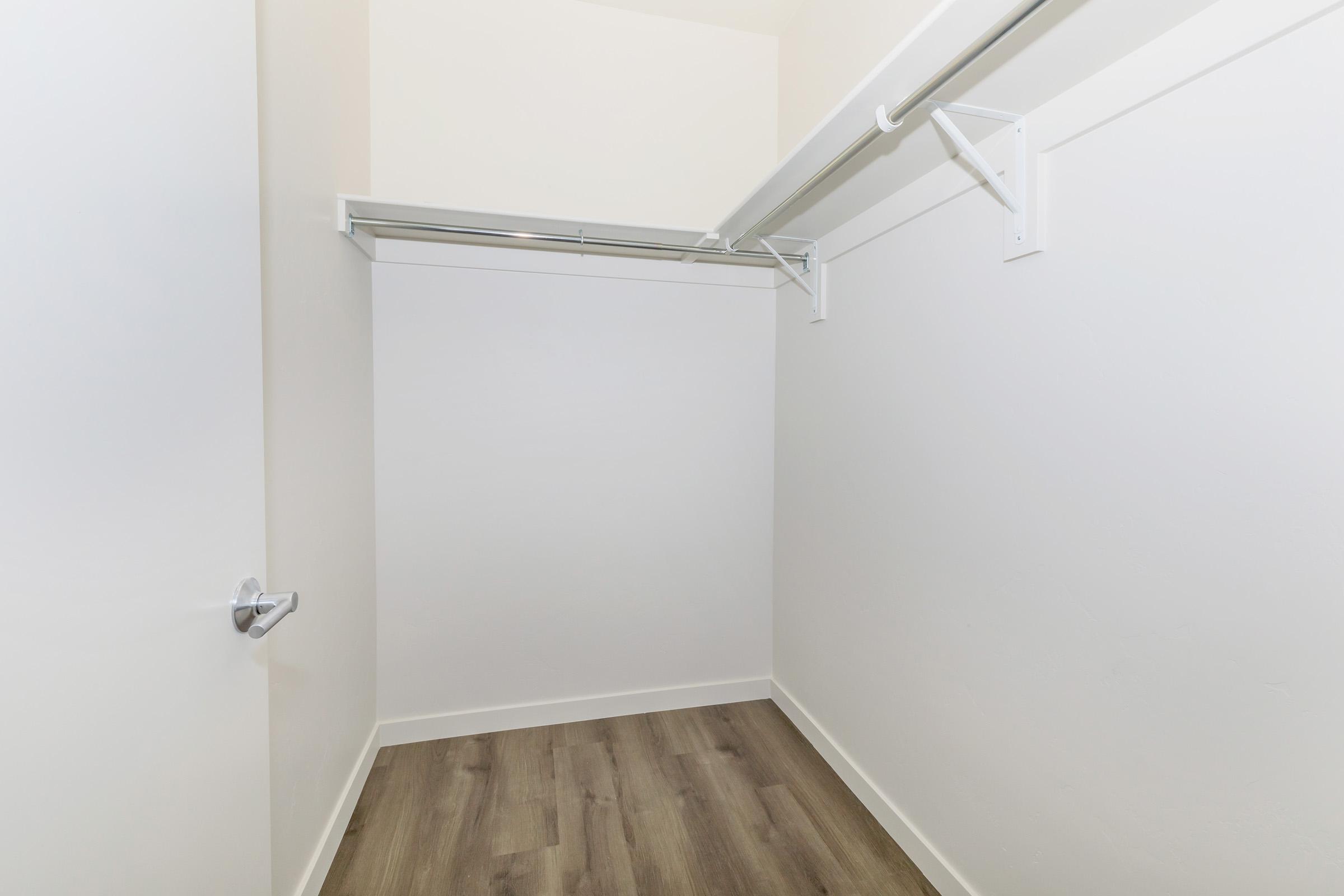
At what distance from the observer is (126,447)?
1.99 ft

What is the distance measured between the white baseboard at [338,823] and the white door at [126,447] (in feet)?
2.92

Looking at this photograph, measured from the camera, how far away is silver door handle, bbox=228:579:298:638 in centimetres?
81

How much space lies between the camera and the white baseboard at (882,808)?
1.58 meters

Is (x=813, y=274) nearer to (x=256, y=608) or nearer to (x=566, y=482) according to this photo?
(x=566, y=482)

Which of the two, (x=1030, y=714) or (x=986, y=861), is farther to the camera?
(x=986, y=861)

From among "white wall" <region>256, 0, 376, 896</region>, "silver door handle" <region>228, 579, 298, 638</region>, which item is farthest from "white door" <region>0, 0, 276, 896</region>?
"white wall" <region>256, 0, 376, 896</region>

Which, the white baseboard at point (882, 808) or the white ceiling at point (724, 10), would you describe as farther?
the white ceiling at point (724, 10)

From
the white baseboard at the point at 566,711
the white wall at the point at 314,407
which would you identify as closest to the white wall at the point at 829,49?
the white wall at the point at 314,407

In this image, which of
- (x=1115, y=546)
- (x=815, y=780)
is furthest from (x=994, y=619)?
(x=815, y=780)

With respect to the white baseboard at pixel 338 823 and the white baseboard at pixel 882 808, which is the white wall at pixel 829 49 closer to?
the white baseboard at pixel 882 808

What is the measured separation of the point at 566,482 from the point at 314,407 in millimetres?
1056

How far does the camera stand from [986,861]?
4.76 feet

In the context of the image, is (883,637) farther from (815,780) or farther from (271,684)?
(271,684)

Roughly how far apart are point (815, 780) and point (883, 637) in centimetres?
66
